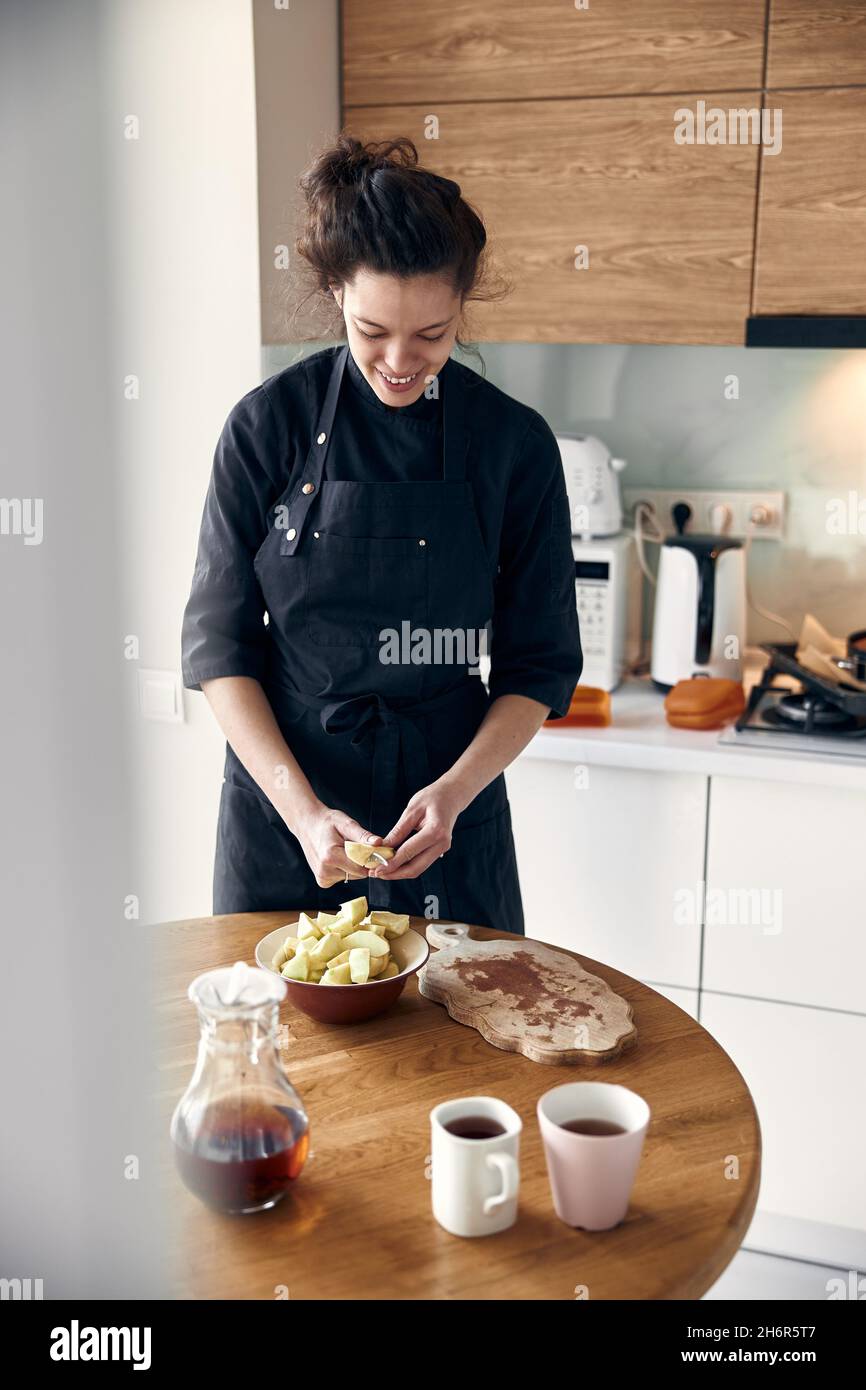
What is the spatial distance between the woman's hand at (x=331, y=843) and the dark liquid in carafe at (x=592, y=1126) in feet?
1.22

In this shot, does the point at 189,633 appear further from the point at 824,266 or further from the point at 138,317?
the point at 824,266

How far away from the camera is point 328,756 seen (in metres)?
1.51

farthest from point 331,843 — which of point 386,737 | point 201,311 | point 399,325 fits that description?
point 201,311

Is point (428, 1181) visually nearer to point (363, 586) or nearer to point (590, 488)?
point (363, 586)

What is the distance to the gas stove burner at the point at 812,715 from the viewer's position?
6.86ft

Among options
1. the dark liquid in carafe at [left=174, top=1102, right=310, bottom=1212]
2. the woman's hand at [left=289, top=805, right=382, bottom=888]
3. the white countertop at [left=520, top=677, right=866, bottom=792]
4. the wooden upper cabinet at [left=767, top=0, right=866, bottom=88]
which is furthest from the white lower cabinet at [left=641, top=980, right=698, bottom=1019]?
the wooden upper cabinet at [left=767, top=0, right=866, bottom=88]

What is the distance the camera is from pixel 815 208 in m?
2.06

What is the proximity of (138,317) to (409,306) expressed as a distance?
97cm

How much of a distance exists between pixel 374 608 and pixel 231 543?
182mm

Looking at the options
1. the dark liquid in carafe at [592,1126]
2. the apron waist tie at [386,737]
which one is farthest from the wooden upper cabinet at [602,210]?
the dark liquid in carafe at [592,1126]

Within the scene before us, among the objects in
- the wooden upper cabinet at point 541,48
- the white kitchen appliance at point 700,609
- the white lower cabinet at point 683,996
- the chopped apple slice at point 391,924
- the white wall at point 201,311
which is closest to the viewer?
the chopped apple slice at point 391,924

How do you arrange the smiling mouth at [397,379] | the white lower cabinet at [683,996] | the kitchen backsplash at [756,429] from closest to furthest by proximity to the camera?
1. the smiling mouth at [397,379]
2. the white lower cabinet at [683,996]
3. the kitchen backsplash at [756,429]

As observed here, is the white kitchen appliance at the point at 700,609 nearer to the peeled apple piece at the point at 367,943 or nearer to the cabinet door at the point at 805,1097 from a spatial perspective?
the cabinet door at the point at 805,1097

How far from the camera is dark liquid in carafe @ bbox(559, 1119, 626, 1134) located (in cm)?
89
